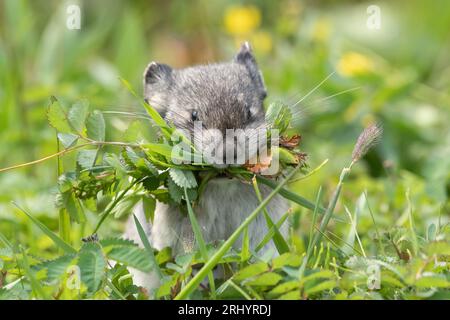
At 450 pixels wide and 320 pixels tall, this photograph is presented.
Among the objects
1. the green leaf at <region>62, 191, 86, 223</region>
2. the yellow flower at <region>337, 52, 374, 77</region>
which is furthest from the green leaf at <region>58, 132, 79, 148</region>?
the yellow flower at <region>337, 52, 374, 77</region>

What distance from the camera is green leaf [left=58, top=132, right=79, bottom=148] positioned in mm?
3734

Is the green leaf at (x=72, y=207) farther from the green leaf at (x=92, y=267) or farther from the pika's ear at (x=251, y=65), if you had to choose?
the pika's ear at (x=251, y=65)

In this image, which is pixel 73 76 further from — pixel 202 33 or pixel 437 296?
pixel 437 296

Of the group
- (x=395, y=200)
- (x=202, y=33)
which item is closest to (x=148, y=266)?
(x=395, y=200)

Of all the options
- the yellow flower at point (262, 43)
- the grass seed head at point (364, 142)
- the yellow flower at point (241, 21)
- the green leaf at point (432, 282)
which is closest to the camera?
the green leaf at point (432, 282)

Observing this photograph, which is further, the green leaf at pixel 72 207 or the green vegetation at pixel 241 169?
the green leaf at pixel 72 207

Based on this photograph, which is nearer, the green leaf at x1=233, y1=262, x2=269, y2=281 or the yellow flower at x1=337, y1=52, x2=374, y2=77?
the green leaf at x1=233, y1=262, x2=269, y2=281

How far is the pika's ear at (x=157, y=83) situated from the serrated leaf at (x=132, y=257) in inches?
69.2

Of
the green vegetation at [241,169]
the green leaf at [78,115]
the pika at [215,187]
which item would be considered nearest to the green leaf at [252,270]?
the green vegetation at [241,169]

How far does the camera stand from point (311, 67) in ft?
25.7

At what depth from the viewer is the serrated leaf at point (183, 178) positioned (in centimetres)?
367

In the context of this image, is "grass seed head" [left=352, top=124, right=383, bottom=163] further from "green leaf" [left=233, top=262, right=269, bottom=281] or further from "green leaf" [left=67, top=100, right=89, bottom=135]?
"green leaf" [left=67, top=100, right=89, bottom=135]

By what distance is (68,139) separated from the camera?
147 inches

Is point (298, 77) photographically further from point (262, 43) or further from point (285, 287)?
point (285, 287)
